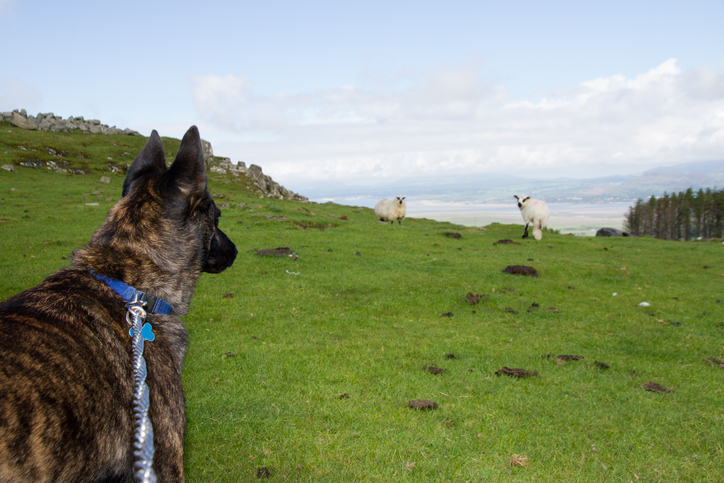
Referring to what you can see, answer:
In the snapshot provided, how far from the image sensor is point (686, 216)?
5619 cm

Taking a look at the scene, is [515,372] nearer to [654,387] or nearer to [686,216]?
[654,387]

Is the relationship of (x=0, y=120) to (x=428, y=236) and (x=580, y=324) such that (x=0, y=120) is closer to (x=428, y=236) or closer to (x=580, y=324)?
(x=428, y=236)

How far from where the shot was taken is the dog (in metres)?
1.92

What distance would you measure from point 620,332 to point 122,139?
56.6 m

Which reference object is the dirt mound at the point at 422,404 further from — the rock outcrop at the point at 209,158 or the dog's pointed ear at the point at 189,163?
the rock outcrop at the point at 209,158

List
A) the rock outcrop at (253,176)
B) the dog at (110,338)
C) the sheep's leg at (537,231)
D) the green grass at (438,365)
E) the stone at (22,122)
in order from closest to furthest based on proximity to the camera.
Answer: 1. the dog at (110,338)
2. the green grass at (438,365)
3. the sheep's leg at (537,231)
4. the rock outcrop at (253,176)
5. the stone at (22,122)

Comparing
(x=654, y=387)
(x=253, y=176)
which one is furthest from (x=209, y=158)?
(x=654, y=387)

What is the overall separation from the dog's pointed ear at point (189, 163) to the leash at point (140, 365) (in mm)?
824

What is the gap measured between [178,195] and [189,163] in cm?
27

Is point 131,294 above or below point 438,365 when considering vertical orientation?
above

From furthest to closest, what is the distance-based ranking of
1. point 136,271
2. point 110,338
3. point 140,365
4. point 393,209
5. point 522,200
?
point 393,209, point 522,200, point 136,271, point 110,338, point 140,365

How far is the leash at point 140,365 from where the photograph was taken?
183cm

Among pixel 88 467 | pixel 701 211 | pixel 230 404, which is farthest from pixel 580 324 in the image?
pixel 701 211

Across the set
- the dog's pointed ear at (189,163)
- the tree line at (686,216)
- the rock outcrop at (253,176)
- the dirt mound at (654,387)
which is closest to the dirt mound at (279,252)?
the dirt mound at (654,387)
